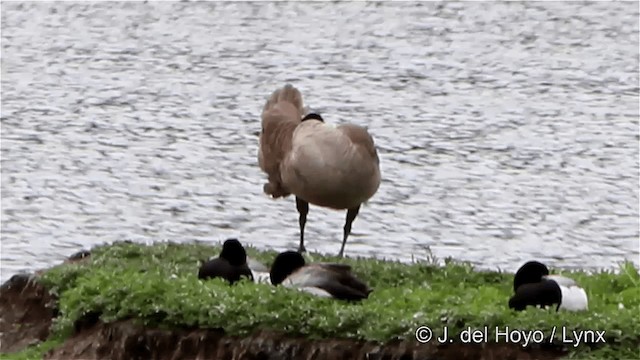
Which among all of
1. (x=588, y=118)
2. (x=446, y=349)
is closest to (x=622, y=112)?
(x=588, y=118)

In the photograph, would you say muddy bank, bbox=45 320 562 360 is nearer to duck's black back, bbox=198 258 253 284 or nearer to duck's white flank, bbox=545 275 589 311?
duck's white flank, bbox=545 275 589 311

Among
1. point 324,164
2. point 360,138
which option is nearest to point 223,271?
point 324,164

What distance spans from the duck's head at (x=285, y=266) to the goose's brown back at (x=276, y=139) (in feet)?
6.30

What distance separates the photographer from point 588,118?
24047 mm

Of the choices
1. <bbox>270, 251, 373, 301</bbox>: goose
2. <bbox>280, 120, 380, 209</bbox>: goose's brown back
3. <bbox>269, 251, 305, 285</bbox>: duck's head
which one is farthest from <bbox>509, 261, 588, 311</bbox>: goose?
<bbox>280, 120, 380, 209</bbox>: goose's brown back

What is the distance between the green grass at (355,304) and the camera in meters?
8.44

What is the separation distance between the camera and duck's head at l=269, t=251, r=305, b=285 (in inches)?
396

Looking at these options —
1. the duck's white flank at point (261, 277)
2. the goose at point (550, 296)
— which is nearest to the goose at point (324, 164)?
the duck's white flank at point (261, 277)

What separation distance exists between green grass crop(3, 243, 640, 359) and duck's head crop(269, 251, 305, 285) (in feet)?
1.04

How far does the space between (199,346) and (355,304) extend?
0.99m

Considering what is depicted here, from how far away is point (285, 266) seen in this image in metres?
10.1

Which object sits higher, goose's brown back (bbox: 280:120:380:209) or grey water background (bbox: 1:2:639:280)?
goose's brown back (bbox: 280:120:380:209)

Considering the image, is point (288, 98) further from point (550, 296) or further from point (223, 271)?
point (550, 296)

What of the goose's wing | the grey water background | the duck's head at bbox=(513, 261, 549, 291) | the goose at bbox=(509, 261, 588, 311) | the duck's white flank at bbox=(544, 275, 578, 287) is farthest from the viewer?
the grey water background
